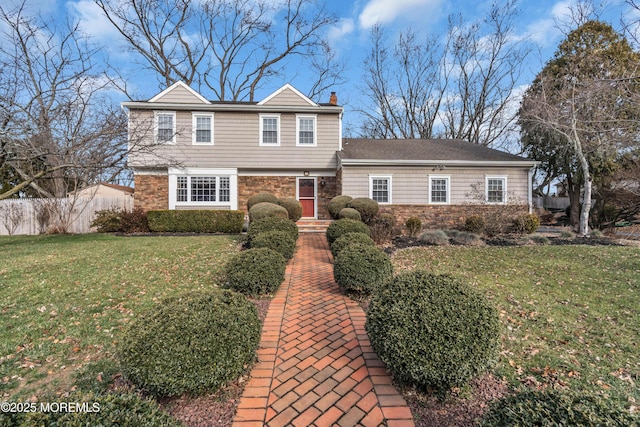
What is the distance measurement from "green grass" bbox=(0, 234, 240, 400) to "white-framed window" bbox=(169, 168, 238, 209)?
5.07 meters

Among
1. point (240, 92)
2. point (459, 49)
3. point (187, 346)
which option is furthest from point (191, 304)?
point (459, 49)

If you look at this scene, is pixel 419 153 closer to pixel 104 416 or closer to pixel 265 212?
pixel 265 212

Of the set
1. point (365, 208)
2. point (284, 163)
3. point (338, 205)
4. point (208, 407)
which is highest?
point (284, 163)

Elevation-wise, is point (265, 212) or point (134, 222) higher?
point (265, 212)

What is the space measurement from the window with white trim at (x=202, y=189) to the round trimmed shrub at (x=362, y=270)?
9934 mm

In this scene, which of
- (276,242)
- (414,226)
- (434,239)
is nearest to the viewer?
(276,242)

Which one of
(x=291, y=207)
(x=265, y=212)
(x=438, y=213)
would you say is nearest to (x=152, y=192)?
(x=291, y=207)

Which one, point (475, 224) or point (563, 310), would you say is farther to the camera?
point (475, 224)

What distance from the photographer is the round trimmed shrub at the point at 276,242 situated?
5676 millimetres

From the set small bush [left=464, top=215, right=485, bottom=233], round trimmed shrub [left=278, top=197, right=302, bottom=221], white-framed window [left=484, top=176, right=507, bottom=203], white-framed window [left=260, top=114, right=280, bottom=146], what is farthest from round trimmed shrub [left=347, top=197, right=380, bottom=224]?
white-framed window [left=484, top=176, right=507, bottom=203]

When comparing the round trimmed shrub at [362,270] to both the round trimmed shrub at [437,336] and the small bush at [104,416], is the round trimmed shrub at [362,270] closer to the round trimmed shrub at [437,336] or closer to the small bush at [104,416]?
the round trimmed shrub at [437,336]

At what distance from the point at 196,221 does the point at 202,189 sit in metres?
2.26

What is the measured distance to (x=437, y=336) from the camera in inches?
85.4

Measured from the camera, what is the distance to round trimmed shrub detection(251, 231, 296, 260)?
5.68 m
